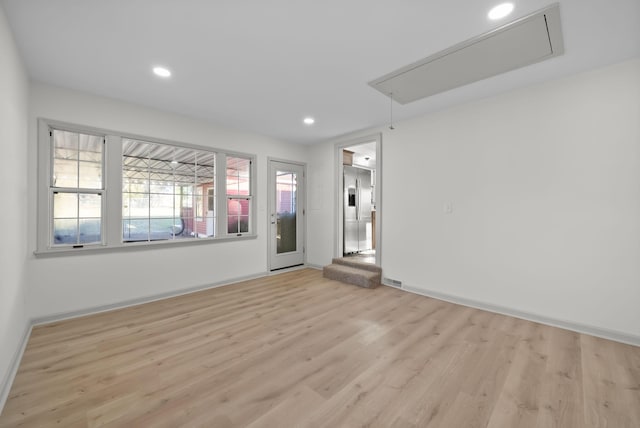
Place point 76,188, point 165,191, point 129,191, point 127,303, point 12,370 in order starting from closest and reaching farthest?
point 12,370 < point 76,188 < point 127,303 < point 129,191 < point 165,191

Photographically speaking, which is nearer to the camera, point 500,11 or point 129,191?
point 500,11

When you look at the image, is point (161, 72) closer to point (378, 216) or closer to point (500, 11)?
point (500, 11)

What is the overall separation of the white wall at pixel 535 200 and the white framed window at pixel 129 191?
299 cm

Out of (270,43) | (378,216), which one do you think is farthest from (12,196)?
(378,216)

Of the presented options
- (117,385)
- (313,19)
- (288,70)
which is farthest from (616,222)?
(117,385)

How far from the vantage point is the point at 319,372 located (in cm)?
200

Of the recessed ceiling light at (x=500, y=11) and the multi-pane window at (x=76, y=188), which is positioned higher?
the recessed ceiling light at (x=500, y=11)

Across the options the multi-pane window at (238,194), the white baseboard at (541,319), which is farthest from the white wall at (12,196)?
the white baseboard at (541,319)

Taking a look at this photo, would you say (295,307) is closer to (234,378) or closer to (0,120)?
(234,378)

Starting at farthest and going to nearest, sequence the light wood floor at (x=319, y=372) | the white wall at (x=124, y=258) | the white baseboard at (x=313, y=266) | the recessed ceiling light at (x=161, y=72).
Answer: the white baseboard at (x=313, y=266), the white wall at (x=124, y=258), the recessed ceiling light at (x=161, y=72), the light wood floor at (x=319, y=372)

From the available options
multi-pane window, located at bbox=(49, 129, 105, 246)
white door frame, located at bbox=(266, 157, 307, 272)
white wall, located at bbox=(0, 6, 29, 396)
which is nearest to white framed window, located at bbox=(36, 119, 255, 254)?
multi-pane window, located at bbox=(49, 129, 105, 246)

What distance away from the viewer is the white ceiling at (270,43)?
1.82 m

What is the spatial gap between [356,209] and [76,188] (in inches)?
182

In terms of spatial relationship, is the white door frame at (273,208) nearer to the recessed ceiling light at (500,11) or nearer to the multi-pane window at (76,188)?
the multi-pane window at (76,188)
